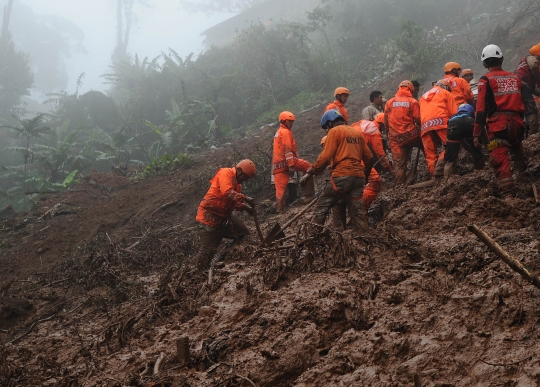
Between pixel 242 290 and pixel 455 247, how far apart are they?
200cm

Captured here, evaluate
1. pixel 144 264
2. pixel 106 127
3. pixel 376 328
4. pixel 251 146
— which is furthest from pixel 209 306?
pixel 106 127

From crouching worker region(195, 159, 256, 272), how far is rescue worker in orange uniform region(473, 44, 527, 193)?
9.58ft

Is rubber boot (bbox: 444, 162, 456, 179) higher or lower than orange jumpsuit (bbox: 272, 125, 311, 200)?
lower

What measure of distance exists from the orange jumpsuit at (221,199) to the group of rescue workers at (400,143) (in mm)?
13

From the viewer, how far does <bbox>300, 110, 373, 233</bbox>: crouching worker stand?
604 cm

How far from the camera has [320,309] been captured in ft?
12.8

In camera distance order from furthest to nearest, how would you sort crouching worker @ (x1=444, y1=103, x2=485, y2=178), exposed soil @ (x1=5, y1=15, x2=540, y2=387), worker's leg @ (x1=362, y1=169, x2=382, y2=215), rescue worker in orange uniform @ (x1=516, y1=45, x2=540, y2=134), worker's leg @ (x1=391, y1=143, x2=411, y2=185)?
worker's leg @ (x1=391, y1=143, x2=411, y2=185)
rescue worker in orange uniform @ (x1=516, y1=45, x2=540, y2=134)
worker's leg @ (x1=362, y1=169, x2=382, y2=215)
crouching worker @ (x1=444, y1=103, x2=485, y2=178)
exposed soil @ (x1=5, y1=15, x2=540, y2=387)

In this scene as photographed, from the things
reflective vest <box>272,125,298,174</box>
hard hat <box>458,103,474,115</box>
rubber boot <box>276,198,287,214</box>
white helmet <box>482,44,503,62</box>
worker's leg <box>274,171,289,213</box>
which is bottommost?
rubber boot <box>276,198,287,214</box>

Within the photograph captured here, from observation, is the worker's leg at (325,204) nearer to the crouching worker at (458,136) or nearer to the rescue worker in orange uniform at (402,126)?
the crouching worker at (458,136)

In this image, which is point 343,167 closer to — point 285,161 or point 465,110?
point 465,110

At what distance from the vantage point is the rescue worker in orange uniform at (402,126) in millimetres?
Answer: 7508

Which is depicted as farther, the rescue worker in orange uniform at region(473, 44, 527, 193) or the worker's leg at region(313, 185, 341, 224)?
the worker's leg at region(313, 185, 341, 224)

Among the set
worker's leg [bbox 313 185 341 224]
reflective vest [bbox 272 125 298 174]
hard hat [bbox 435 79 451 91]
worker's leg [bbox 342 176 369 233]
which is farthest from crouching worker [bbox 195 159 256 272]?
hard hat [bbox 435 79 451 91]

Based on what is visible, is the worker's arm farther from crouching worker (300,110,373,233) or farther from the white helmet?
the white helmet
